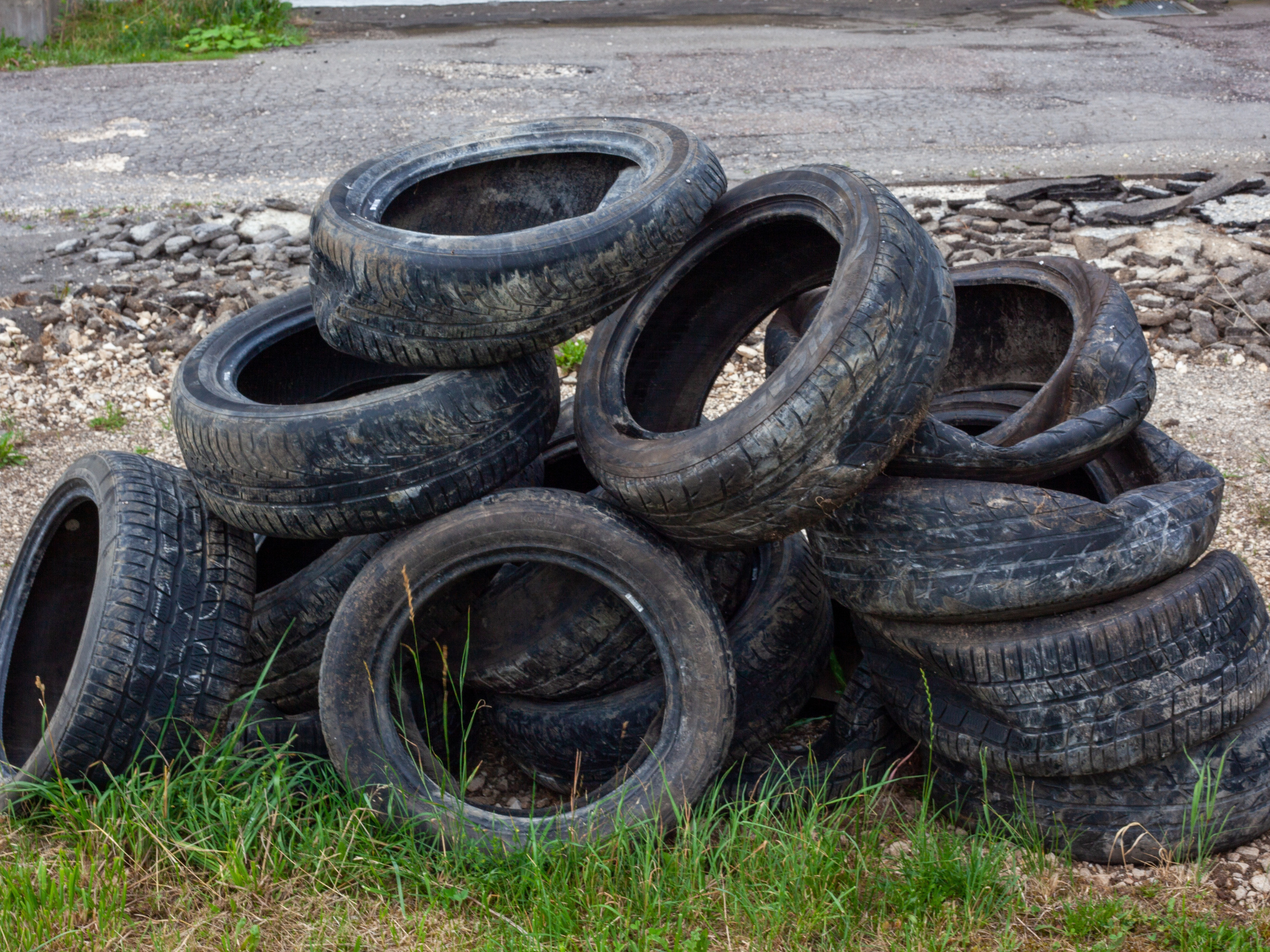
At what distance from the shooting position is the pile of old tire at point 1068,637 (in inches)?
104

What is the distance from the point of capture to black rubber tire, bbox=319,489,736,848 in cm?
280

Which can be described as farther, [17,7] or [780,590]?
[17,7]

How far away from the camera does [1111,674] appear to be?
2.64 metres

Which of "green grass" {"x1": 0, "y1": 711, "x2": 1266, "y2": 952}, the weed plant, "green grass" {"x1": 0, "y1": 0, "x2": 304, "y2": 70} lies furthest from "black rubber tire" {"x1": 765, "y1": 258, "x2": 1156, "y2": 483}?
"green grass" {"x1": 0, "y1": 0, "x2": 304, "y2": 70}

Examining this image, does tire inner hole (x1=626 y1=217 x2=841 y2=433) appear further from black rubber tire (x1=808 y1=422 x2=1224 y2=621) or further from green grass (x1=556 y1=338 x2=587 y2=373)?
green grass (x1=556 y1=338 x2=587 y2=373)

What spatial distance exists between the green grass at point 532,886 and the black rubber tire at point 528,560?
0.07 meters

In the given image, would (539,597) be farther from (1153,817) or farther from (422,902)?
(1153,817)

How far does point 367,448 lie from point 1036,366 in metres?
2.57

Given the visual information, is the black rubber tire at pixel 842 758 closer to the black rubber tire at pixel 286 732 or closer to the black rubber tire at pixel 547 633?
the black rubber tire at pixel 547 633

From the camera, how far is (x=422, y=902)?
2.70m

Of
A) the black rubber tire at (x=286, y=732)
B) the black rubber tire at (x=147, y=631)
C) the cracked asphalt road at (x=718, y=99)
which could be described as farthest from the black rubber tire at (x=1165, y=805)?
the cracked asphalt road at (x=718, y=99)

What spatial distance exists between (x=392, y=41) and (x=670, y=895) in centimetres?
1147

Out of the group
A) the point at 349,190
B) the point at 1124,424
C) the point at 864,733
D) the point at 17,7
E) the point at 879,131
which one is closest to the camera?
the point at 1124,424

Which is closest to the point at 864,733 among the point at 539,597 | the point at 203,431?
the point at 539,597
